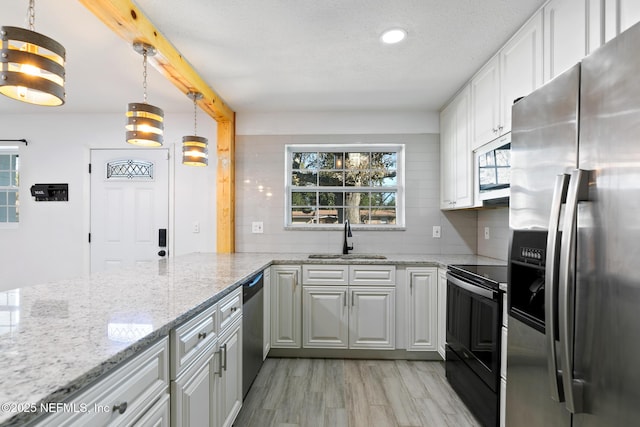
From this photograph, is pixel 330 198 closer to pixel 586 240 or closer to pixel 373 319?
pixel 373 319

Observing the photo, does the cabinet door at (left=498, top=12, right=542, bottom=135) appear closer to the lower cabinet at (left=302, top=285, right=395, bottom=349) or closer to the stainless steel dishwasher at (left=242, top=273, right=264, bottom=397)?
the lower cabinet at (left=302, top=285, right=395, bottom=349)

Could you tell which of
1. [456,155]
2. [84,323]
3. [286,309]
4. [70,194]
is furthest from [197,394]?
[70,194]

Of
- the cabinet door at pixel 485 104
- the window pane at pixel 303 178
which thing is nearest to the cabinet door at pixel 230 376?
the window pane at pixel 303 178

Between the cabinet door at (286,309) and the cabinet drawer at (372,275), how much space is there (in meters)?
0.50

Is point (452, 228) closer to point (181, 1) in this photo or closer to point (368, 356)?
point (368, 356)

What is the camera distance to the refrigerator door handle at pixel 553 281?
1.00 m

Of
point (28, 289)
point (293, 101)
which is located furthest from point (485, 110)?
point (28, 289)

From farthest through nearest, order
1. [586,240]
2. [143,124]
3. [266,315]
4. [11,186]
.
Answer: [11,186], [266,315], [143,124], [586,240]

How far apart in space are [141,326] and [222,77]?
2136mm

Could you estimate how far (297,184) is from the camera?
3586 mm

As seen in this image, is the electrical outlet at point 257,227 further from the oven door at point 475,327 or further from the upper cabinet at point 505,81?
the upper cabinet at point 505,81

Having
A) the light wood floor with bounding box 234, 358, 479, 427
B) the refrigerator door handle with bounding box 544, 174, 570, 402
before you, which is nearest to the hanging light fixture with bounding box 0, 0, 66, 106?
the refrigerator door handle with bounding box 544, 174, 570, 402

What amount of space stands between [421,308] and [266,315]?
4.42 feet

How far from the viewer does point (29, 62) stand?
40.8 inches
